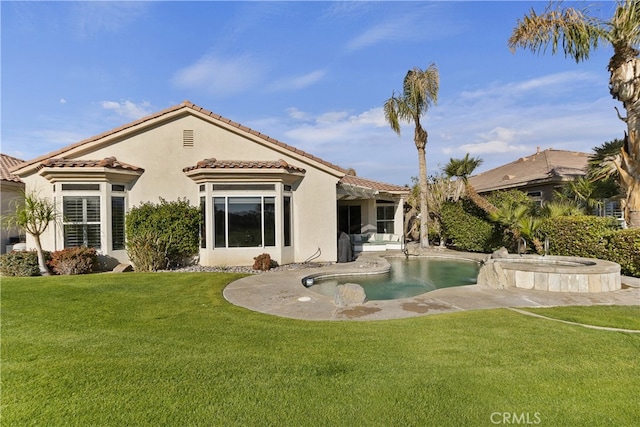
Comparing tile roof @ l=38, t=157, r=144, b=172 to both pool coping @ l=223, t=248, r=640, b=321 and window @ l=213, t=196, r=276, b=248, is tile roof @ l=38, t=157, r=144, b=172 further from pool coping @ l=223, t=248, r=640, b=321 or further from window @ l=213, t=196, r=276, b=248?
pool coping @ l=223, t=248, r=640, b=321

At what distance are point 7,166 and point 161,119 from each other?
13157 mm

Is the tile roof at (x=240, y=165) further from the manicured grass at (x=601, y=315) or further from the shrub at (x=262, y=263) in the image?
the manicured grass at (x=601, y=315)

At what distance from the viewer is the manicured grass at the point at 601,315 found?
27.2 feet

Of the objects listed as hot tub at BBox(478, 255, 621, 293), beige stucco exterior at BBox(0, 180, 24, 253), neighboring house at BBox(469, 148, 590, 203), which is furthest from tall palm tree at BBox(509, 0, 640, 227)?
beige stucco exterior at BBox(0, 180, 24, 253)

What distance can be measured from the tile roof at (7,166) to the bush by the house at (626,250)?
3167cm

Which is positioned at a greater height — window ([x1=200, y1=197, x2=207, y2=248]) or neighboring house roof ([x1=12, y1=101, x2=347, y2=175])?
neighboring house roof ([x1=12, y1=101, x2=347, y2=175])

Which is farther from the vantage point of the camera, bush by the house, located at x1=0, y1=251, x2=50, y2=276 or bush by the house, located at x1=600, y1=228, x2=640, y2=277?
bush by the house, located at x1=0, y1=251, x2=50, y2=276

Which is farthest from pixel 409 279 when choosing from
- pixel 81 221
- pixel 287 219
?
pixel 81 221

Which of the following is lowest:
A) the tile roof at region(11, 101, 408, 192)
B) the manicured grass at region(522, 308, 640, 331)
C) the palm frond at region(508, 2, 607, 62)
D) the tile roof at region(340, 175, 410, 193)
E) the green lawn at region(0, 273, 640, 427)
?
the manicured grass at region(522, 308, 640, 331)

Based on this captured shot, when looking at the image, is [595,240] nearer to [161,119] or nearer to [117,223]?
[161,119]

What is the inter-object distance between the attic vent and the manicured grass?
18.3m

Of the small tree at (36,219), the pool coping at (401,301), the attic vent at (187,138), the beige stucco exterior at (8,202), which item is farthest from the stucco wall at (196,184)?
the pool coping at (401,301)

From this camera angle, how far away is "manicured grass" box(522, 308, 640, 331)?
326 inches

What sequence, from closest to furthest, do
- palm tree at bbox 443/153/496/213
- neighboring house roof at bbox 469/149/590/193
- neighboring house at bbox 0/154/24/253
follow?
neighboring house at bbox 0/154/24/253 < palm tree at bbox 443/153/496/213 < neighboring house roof at bbox 469/149/590/193
